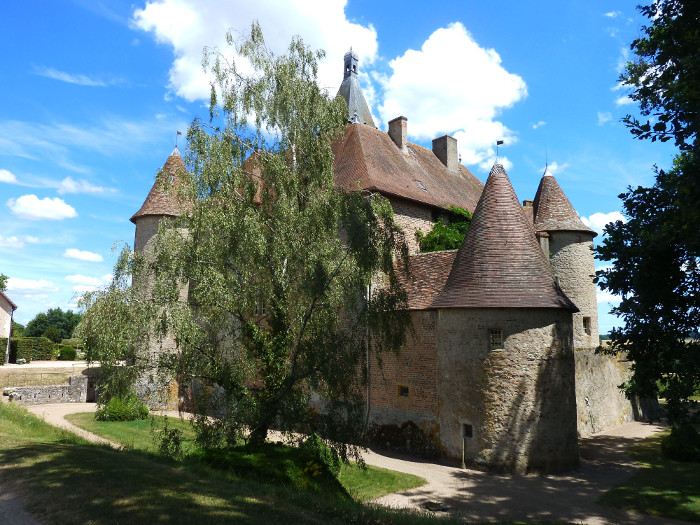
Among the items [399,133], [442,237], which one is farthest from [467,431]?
[399,133]

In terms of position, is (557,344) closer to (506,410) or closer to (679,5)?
(506,410)

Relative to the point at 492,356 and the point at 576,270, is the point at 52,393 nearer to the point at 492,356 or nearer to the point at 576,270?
the point at 492,356

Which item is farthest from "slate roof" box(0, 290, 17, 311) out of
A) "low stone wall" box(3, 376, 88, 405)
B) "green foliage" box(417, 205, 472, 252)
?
"green foliage" box(417, 205, 472, 252)

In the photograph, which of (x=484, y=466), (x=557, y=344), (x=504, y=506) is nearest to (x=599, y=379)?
(x=557, y=344)

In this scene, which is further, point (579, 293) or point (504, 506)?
point (579, 293)

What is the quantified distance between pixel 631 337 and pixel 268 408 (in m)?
7.98

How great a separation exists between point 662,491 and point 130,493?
11.2 m

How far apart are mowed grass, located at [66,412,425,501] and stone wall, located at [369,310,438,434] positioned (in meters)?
2.79

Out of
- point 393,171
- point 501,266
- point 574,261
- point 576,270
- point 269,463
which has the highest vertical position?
point 393,171

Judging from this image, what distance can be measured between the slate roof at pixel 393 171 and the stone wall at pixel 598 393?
27.2 ft

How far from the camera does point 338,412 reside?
A: 9828 millimetres

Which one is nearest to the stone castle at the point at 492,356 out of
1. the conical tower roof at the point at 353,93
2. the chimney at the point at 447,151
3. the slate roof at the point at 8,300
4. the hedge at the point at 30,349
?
the chimney at the point at 447,151

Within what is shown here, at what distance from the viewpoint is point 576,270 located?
2039cm

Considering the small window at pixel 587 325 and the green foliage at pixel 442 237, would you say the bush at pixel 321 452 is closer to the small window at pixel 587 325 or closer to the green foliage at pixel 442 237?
the green foliage at pixel 442 237
